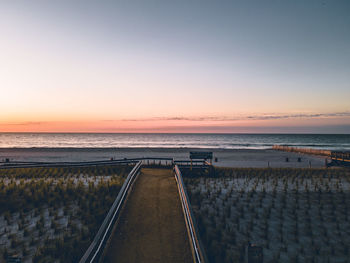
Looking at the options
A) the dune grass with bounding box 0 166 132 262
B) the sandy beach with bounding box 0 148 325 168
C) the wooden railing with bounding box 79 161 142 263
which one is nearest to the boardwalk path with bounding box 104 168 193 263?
the wooden railing with bounding box 79 161 142 263

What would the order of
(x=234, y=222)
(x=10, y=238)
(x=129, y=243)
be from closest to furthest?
(x=129, y=243), (x=10, y=238), (x=234, y=222)

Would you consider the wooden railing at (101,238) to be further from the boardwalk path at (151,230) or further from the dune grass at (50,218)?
the dune grass at (50,218)

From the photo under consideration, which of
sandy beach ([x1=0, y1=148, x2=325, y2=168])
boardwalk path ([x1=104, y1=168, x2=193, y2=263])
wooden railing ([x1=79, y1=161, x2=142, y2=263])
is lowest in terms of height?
sandy beach ([x1=0, y1=148, x2=325, y2=168])

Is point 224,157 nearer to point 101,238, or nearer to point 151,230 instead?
point 151,230

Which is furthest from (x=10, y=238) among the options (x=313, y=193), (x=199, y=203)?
(x=313, y=193)

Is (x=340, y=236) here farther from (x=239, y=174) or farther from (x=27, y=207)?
(x=27, y=207)

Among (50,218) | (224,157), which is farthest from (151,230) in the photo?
(224,157)

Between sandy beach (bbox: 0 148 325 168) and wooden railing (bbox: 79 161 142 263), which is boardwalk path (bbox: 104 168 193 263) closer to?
wooden railing (bbox: 79 161 142 263)

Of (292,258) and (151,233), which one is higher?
(151,233)
